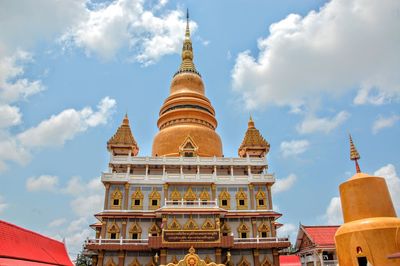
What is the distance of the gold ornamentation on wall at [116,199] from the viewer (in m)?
33.9

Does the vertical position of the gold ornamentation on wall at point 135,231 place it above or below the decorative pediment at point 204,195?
below

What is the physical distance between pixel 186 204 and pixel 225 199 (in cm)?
441

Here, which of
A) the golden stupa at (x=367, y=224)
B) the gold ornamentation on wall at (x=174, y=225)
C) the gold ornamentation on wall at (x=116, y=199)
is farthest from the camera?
the gold ornamentation on wall at (x=116, y=199)

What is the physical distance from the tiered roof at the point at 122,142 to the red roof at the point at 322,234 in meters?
21.7

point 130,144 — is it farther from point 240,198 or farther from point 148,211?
point 240,198

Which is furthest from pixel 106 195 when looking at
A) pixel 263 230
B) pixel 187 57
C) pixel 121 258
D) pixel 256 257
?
pixel 187 57

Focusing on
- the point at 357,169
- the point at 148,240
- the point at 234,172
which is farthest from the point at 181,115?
the point at 357,169

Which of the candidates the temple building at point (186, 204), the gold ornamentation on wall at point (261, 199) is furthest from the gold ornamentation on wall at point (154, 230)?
the gold ornamentation on wall at point (261, 199)

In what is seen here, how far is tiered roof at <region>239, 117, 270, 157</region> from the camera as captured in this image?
132 feet

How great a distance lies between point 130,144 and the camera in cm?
3916

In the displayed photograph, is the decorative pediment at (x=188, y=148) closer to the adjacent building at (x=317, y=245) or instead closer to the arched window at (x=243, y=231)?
the arched window at (x=243, y=231)

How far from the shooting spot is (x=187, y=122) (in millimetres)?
43438

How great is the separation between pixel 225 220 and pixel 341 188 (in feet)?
A: 61.8

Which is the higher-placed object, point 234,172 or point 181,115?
point 181,115
